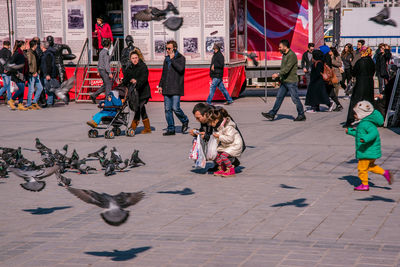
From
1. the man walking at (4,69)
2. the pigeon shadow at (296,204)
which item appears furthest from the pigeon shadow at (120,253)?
the man walking at (4,69)

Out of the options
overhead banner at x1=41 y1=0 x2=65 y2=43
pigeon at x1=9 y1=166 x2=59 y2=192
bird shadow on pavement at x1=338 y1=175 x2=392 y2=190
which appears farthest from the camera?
overhead banner at x1=41 y1=0 x2=65 y2=43

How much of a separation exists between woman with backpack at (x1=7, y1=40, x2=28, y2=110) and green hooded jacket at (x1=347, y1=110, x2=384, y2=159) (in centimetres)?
1207

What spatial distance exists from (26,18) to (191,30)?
5.18 metres

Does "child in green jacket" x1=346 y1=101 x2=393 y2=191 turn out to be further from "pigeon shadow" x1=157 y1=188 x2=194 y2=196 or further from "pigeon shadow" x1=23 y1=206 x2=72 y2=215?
"pigeon shadow" x1=23 y1=206 x2=72 y2=215

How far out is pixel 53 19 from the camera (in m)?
21.4

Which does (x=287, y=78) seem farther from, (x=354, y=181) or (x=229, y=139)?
(x=354, y=181)

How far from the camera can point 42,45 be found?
19953 millimetres

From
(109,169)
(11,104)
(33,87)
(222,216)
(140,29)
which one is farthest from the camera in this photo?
(140,29)

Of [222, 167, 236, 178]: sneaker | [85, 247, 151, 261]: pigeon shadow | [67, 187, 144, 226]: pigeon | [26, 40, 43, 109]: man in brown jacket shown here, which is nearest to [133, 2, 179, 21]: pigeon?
[26, 40, 43, 109]: man in brown jacket

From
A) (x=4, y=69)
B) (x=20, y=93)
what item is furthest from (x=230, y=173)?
(x=20, y=93)

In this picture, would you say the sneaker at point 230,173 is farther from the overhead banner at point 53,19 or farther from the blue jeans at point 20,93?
the overhead banner at point 53,19

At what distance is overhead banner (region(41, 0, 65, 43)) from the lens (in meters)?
21.3

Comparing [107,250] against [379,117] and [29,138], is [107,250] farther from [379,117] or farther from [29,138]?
[29,138]

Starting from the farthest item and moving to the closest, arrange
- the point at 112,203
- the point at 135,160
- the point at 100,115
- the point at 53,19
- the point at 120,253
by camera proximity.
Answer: the point at 53,19 < the point at 100,115 < the point at 135,160 < the point at 120,253 < the point at 112,203
